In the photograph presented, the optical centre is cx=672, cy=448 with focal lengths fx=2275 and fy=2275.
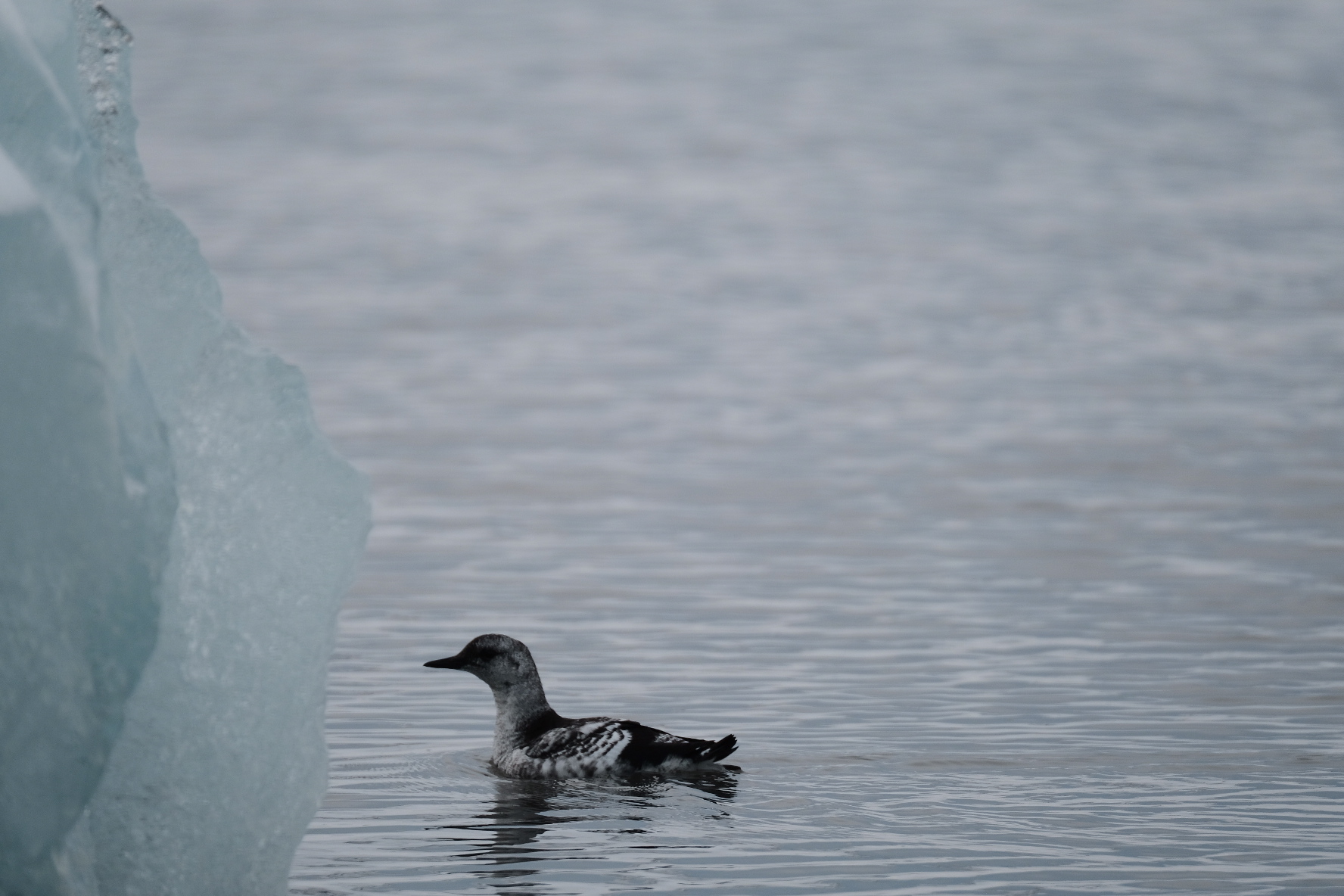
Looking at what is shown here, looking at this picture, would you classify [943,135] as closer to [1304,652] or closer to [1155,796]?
[1304,652]

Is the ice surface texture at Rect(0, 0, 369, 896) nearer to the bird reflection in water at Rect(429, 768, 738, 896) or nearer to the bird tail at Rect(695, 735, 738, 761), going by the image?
the bird reflection in water at Rect(429, 768, 738, 896)

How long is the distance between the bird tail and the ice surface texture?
2893 mm

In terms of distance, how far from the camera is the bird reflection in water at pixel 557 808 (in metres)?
9.51

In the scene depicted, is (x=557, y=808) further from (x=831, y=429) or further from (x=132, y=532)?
(x=831, y=429)

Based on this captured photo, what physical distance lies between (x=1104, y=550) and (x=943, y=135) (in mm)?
47650

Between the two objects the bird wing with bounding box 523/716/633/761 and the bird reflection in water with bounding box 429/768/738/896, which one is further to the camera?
the bird wing with bounding box 523/716/633/761

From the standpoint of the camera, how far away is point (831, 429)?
1056 inches

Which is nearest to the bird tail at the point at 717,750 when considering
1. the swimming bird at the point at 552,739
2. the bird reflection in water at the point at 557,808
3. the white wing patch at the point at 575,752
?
the swimming bird at the point at 552,739

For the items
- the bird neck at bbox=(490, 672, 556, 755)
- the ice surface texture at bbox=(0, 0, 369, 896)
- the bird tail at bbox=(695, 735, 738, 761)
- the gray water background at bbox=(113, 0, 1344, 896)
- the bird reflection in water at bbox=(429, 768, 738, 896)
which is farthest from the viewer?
the bird neck at bbox=(490, 672, 556, 755)

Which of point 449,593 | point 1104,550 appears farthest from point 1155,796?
point 1104,550

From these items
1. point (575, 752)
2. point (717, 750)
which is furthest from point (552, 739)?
A: point (717, 750)

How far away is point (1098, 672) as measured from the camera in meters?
13.7

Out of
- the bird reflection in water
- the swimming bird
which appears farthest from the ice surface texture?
the swimming bird

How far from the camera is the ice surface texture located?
22.9 feet
